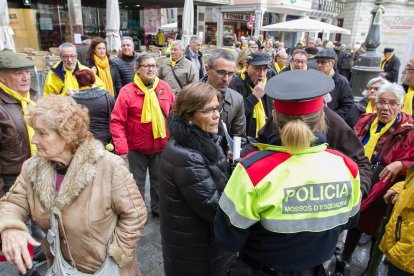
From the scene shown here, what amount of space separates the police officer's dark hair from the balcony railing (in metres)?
40.5

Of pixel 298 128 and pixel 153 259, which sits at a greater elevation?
pixel 298 128

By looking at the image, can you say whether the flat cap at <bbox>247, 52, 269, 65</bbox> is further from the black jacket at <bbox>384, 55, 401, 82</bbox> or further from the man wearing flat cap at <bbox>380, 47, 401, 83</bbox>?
the black jacket at <bbox>384, 55, 401, 82</bbox>

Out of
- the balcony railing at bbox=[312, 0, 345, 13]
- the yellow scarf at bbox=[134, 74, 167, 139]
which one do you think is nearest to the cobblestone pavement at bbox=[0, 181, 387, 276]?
the yellow scarf at bbox=[134, 74, 167, 139]

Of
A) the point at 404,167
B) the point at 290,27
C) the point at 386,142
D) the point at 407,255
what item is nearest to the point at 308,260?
the point at 407,255

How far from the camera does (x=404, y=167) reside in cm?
256

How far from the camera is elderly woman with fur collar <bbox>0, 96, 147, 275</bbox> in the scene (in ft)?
5.62

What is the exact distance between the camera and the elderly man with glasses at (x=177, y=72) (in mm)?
5203

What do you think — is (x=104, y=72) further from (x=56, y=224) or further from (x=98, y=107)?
(x=56, y=224)

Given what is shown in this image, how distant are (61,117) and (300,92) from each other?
1.28 meters

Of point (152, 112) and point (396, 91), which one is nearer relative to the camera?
point (396, 91)

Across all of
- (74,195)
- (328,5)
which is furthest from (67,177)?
(328,5)

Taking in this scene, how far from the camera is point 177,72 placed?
5234 mm

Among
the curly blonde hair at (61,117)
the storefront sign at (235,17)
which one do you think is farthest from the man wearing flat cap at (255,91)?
the storefront sign at (235,17)

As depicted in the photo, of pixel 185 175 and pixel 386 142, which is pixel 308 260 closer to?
pixel 185 175
